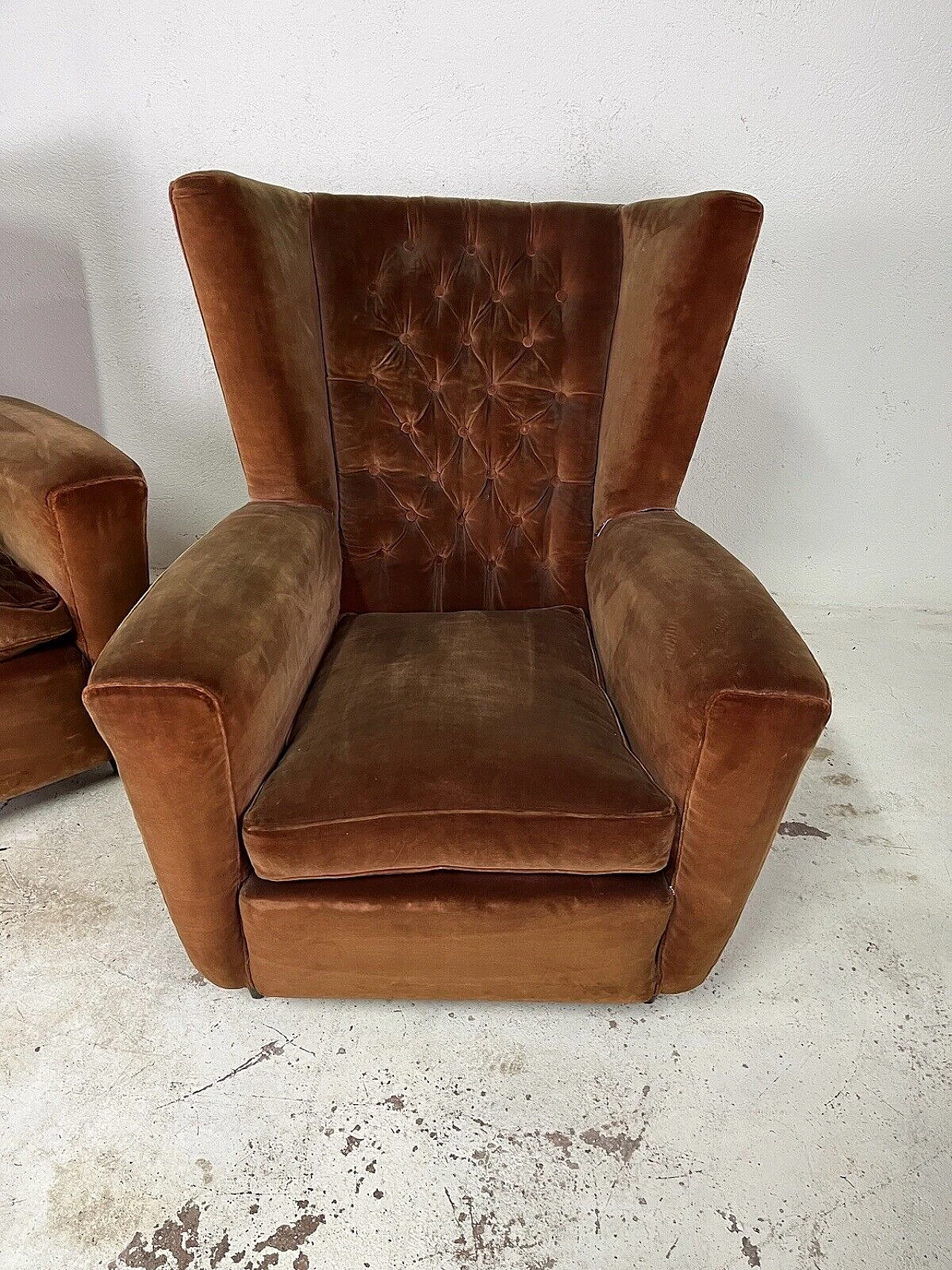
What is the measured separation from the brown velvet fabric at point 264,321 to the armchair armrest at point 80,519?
8.5 inches

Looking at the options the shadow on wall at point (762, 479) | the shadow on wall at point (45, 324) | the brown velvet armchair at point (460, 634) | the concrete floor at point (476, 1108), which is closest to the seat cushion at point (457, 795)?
the brown velvet armchair at point (460, 634)

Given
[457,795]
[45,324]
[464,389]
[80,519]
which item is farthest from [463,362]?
[45,324]

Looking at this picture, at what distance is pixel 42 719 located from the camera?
1509 millimetres

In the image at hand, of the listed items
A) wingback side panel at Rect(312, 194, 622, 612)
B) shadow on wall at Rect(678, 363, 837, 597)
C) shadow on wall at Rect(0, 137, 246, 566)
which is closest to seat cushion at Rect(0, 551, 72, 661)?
wingback side panel at Rect(312, 194, 622, 612)

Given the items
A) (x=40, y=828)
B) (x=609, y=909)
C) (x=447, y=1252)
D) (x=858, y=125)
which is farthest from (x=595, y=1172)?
(x=858, y=125)

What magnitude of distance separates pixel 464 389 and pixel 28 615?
82 cm

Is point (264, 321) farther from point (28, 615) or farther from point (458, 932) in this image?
point (458, 932)

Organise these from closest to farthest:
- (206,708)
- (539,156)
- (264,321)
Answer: (206,708), (264,321), (539,156)

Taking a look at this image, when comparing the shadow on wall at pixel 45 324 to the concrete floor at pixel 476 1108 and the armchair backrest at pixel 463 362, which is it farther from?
the concrete floor at pixel 476 1108

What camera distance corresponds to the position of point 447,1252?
0.99 meters

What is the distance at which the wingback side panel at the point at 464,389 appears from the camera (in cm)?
152

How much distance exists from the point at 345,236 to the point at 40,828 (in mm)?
1165

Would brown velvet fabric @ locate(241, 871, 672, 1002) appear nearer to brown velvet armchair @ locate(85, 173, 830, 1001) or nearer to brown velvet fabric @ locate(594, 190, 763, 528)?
brown velvet armchair @ locate(85, 173, 830, 1001)

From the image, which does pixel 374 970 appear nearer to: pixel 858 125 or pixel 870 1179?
pixel 870 1179
